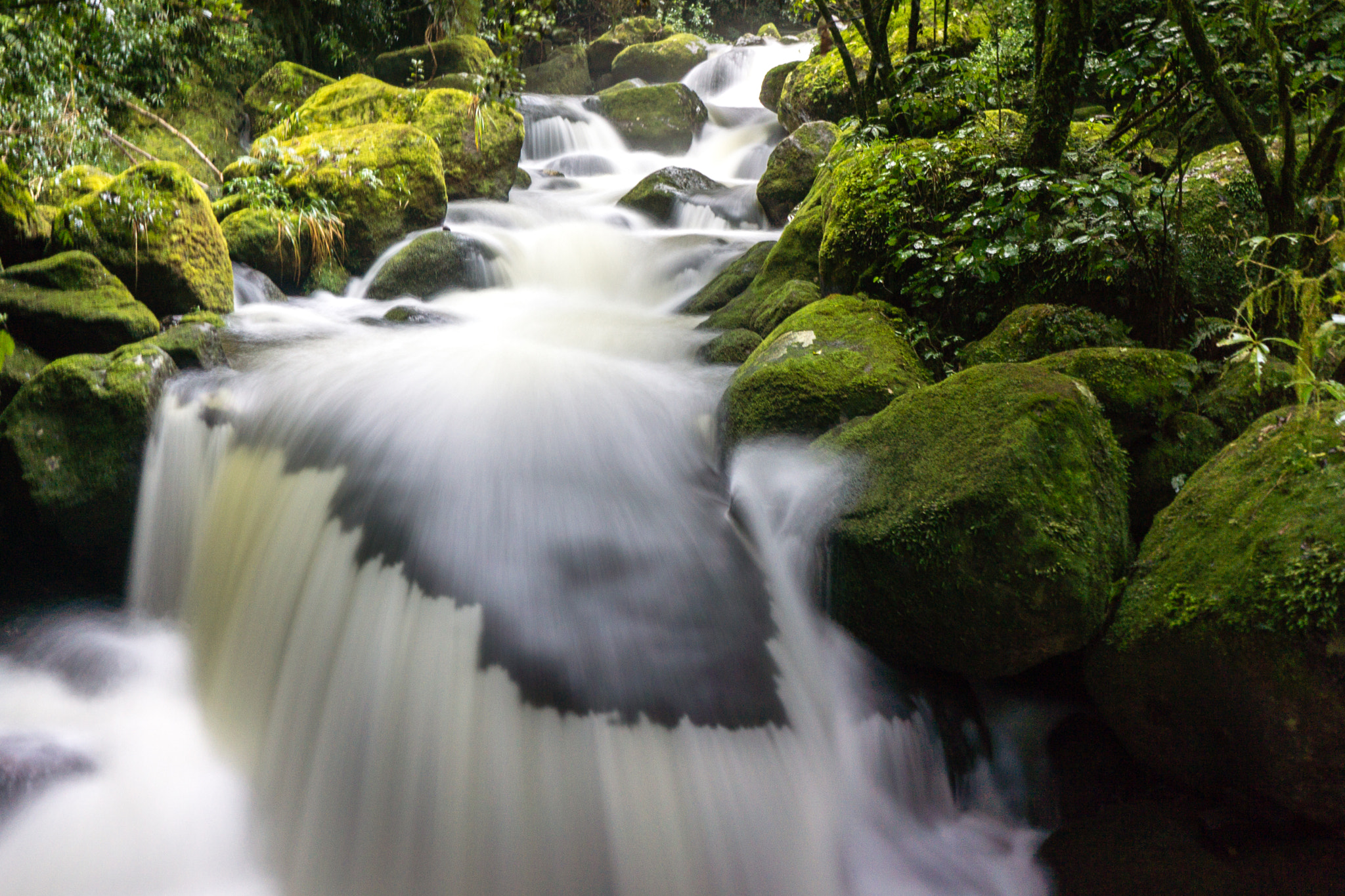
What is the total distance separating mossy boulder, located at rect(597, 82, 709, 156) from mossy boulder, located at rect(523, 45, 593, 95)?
499 centimetres

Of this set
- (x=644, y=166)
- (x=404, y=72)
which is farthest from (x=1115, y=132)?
(x=404, y=72)

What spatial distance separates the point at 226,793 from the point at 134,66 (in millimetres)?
9556

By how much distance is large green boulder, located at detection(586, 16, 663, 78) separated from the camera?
19438 mm

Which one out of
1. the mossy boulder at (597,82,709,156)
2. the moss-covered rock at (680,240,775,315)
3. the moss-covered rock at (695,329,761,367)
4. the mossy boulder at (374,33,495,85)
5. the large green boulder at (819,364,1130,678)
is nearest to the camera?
the large green boulder at (819,364,1130,678)

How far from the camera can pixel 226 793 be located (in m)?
2.58

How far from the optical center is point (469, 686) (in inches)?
102

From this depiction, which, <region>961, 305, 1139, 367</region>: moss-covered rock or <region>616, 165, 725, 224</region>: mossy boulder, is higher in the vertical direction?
<region>616, 165, 725, 224</region>: mossy boulder

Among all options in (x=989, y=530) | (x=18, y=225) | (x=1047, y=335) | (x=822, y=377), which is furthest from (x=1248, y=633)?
(x=18, y=225)

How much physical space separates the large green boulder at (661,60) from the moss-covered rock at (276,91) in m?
11.0

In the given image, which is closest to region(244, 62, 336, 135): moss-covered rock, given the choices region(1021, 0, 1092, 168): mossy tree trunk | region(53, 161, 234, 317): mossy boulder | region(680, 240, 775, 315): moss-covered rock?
region(53, 161, 234, 317): mossy boulder

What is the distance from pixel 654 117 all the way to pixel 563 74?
6417 millimetres

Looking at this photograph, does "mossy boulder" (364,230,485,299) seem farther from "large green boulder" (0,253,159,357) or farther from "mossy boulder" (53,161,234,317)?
"large green boulder" (0,253,159,357)

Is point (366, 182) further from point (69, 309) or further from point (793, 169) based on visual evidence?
point (793, 169)

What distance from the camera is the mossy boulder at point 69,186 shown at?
5.12 metres
